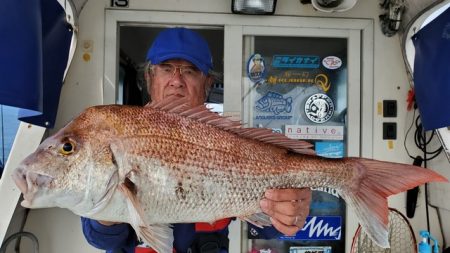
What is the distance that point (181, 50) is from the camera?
1899 millimetres

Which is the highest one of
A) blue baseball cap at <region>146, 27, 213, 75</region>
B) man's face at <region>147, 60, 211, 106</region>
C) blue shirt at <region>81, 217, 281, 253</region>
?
blue baseball cap at <region>146, 27, 213, 75</region>

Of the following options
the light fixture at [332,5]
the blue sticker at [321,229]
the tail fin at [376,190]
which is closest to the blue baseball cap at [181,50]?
the tail fin at [376,190]

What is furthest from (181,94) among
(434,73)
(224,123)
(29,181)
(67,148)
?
(434,73)

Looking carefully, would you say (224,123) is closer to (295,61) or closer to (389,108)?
(295,61)

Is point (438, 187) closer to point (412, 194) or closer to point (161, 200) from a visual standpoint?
point (412, 194)

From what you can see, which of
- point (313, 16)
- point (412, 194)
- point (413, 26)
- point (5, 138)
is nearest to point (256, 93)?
point (313, 16)

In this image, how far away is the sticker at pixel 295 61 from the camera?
338 cm

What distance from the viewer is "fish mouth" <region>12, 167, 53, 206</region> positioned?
44.4 inches

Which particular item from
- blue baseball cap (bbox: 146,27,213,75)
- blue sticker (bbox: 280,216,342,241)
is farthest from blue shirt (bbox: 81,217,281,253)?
blue sticker (bbox: 280,216,342,241)

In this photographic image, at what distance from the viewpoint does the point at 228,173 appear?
1.33m

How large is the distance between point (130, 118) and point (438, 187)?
2.99 m

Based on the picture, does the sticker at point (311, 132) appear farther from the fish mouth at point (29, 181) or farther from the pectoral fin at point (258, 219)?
the fish mouth at point (29, 181)

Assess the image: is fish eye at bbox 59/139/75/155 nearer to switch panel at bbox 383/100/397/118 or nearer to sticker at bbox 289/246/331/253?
sticker at bbox 289/246/331/253

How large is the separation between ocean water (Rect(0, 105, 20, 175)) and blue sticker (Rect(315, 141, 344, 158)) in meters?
2.48
